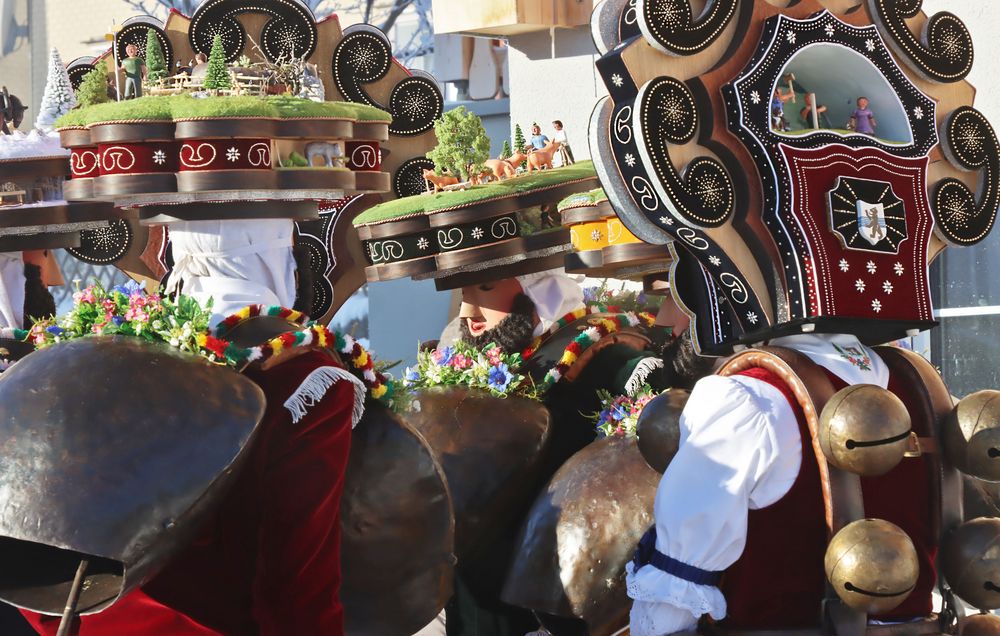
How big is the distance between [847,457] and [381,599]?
113 centimetres

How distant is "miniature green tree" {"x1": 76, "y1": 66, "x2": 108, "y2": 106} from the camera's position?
5.22 meters

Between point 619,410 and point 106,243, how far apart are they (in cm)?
309

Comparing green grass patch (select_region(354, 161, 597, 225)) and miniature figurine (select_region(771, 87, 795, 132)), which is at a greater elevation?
miniature figurine (select_region(771, 87, 795, 132))

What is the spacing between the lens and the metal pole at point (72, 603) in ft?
8.20

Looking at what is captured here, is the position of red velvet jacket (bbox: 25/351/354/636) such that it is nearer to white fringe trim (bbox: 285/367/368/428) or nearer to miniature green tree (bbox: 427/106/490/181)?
white fringe trim (bbox: 285/367/368/428)

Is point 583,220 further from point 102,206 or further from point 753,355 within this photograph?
point 102,206

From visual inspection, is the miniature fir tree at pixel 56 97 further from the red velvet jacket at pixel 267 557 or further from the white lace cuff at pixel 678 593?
the white lace cuff at pixel 678 593


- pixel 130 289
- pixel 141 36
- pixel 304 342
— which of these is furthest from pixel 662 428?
pixel 141 36

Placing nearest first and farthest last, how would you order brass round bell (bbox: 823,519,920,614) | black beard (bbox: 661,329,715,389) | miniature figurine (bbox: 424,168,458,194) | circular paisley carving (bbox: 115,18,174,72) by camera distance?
brass round bell (bbox: 823,519,920,614) < black beard (bbox: 661,329,715,389) < miniature figurine (bbox: 424,168,458,194) < circular paisley carving (bbox: 115,18,174,72)

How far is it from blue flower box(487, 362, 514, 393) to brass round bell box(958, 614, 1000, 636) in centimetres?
146

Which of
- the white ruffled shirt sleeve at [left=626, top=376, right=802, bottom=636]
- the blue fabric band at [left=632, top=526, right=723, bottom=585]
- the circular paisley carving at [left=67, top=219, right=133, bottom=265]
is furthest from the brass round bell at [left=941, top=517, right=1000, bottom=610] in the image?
the circular paisley carving at [left=67, top=219, right=133, bottom=265]

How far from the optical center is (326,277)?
5949 millimetres

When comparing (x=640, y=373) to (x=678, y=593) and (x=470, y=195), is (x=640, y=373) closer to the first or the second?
(x=470, y=195)

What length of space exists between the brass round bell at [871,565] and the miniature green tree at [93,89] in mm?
3593
